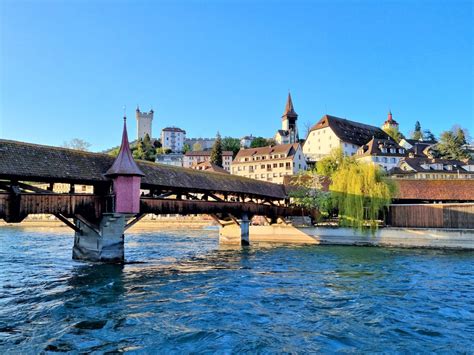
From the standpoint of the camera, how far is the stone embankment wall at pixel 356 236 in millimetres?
25562

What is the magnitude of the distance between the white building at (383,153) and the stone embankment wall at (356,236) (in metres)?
37.1

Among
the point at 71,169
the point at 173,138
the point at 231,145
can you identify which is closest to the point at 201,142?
the point at 173,138

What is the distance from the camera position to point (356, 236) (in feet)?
91.2

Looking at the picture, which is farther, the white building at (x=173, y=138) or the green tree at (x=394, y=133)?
the white building at (x=173, y=138)

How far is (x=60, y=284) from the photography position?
1277 cm

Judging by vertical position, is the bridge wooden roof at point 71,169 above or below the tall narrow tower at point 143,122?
below

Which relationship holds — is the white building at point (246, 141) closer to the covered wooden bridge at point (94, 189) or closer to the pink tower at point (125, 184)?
the covered wooden bridge at point (94, 189)

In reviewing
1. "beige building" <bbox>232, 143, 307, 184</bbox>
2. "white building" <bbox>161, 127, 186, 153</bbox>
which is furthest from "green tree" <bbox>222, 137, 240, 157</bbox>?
"beige building" <bbox>232, 143, 307, 184</bbox>

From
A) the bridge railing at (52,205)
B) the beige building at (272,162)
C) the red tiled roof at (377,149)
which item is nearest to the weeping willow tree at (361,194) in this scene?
the bridge railing at (52,205)

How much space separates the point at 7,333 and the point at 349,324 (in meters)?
7.38

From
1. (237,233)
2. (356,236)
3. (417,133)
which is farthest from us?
(417,133)

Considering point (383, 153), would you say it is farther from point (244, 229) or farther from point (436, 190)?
point (244, 229)

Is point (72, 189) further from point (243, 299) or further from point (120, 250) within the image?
point (243, 299)

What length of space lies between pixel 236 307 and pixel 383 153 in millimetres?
59650
